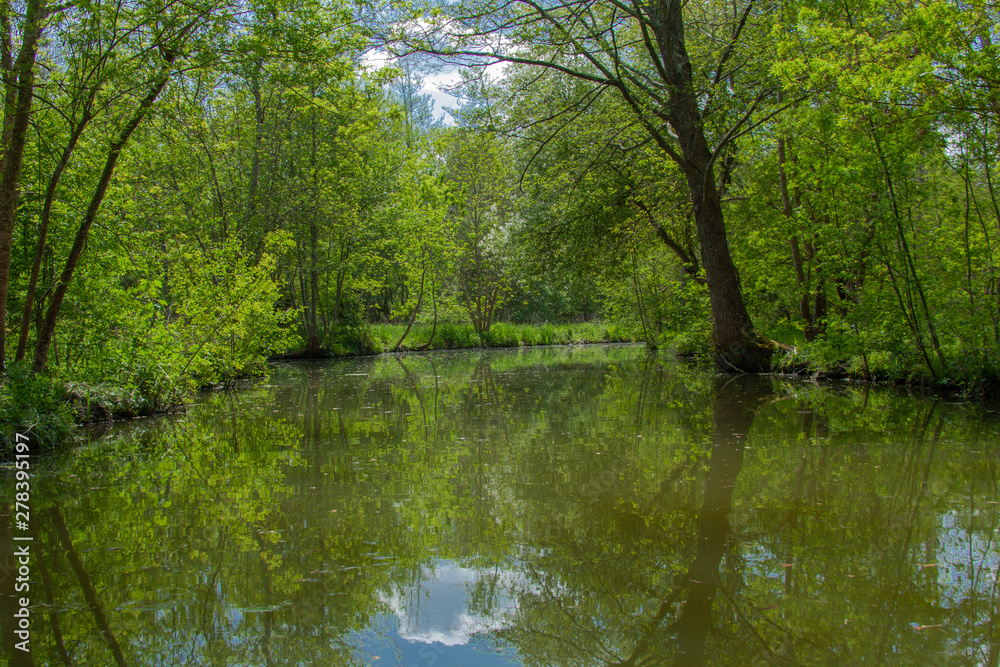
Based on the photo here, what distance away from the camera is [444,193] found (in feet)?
90.4

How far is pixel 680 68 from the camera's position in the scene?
11562mm

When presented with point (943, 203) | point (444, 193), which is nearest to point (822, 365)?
point (943, 203)

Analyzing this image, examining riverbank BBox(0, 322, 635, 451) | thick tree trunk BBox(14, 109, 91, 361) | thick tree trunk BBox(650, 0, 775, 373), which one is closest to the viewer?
→ riverbank BBox(0, 322, 635, 451)

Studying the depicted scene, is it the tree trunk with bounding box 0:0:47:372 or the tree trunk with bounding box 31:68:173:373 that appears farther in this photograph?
the tree trunk with bounding box 31:68:173:373

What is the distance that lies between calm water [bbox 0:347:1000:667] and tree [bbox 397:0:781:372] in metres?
5.83

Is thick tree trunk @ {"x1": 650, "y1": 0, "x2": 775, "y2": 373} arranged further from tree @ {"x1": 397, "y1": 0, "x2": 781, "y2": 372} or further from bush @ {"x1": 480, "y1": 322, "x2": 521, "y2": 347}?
bush @ {"x1": 480, "y1": 322, "x2": 521, "y2": 347}

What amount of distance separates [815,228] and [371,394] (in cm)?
779

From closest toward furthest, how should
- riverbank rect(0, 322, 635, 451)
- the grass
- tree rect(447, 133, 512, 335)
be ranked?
riverbank rect(0, 322, 635, 451) < the grass < tree rect(447, 133, 512, 335)

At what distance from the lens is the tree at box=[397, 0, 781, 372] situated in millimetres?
10625

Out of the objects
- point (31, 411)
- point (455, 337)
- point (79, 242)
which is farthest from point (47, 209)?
point (455, 337)

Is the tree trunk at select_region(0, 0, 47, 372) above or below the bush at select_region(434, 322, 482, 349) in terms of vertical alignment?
above

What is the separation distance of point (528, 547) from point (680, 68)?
406 inches

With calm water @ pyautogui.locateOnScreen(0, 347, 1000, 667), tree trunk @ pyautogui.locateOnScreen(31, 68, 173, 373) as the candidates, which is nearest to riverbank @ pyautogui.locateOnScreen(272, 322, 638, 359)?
tree trunk @ pyautogui.locateOnScreen(31, 68, 173, 373)

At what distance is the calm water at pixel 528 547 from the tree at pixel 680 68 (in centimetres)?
583
